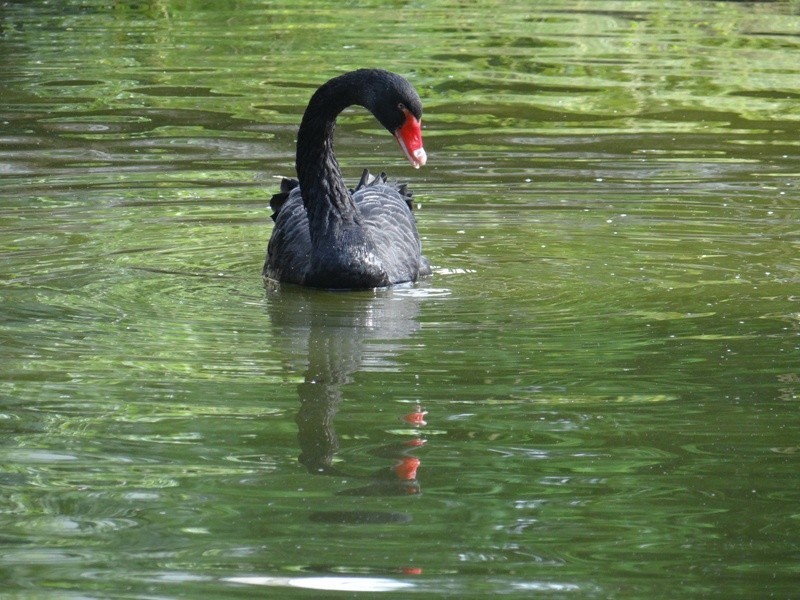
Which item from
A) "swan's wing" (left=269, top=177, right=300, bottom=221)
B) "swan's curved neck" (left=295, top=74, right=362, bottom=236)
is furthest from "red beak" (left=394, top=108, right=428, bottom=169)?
"swan's wing" (left=269, top=177, right=300, bottom=221)

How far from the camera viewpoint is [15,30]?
19594 millimetres

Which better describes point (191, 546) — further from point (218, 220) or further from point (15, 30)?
point (15, 30)

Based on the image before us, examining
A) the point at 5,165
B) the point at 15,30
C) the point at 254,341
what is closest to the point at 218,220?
the point at 5,165

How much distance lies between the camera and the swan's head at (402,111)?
7672mm

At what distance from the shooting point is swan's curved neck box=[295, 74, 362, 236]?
8086mm

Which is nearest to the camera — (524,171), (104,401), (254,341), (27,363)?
(104,401)

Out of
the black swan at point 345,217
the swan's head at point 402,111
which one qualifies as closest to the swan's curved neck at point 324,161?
the black swan at point 345,217

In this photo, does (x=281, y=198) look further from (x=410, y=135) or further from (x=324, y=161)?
(x=410, y=135)

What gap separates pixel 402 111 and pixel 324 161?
0.85 m

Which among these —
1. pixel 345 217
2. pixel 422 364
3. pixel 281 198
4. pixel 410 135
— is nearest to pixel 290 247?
pixel 345 217

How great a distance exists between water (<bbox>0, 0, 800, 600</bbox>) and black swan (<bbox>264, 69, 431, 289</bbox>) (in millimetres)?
174

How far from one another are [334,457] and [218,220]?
4.78 meters

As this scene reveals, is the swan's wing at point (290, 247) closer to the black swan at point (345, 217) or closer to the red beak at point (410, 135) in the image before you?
Answer: the black swan at point (345, 217)

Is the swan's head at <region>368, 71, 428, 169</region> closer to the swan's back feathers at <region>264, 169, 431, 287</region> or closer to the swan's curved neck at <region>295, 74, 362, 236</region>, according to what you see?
the swan's curved neck at <region>295, 74, 362, 236</region>
